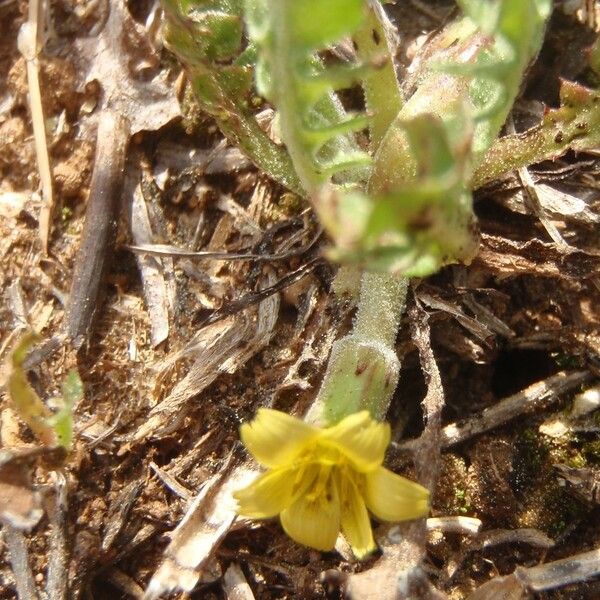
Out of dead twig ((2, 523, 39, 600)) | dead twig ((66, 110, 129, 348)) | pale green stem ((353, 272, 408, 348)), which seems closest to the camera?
dead twig ((2, 523, 39, 600))

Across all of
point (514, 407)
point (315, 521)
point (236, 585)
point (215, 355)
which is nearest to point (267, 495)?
point (315, 521)

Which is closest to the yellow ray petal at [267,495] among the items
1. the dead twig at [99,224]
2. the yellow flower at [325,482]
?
the yellow flower at [325,482]

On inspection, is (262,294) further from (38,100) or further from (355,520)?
(38,100)

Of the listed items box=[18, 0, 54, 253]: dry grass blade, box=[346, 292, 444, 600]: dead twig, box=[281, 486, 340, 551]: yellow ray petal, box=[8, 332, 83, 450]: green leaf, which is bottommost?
box=[346, 292, 444, 600]: dead twig

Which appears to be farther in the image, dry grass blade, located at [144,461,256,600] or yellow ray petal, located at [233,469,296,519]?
dry grass blade, located at [144,461,256,600]

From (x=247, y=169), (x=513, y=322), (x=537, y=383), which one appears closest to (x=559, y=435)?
(x=537, y=383)

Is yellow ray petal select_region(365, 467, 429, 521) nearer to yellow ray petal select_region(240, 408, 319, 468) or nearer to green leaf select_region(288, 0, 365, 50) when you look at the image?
yellow ray petal select_region(240, 408, 319, 468)

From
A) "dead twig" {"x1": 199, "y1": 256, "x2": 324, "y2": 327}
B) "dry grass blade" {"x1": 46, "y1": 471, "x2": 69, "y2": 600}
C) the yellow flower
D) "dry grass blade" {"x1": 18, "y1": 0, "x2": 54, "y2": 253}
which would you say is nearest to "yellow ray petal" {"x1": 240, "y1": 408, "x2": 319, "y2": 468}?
the yellow flower
